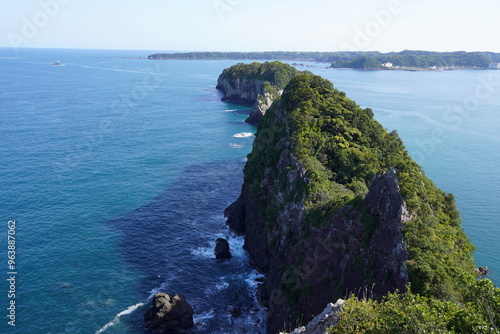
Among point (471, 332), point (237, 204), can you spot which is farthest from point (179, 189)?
point (471, 332)

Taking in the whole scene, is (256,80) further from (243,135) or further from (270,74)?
(243,135)

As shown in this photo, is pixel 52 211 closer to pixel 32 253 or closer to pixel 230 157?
pixel 32 253

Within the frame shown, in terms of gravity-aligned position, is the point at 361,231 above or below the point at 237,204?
above

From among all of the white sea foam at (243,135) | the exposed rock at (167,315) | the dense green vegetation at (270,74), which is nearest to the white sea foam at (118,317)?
the exposed rock at (167,315)

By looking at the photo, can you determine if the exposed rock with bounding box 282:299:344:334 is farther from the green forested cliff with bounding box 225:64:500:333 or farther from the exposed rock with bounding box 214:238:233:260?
the exposed rock with bounding box 214:238:233:260
